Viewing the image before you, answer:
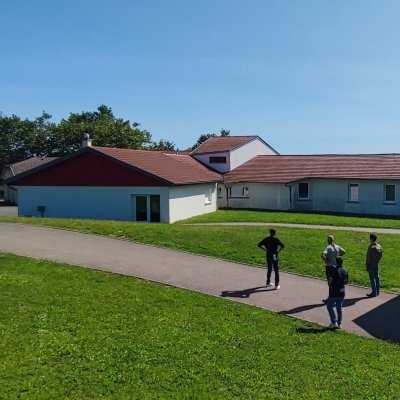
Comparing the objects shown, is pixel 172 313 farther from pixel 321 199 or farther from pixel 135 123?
pixel 135 123

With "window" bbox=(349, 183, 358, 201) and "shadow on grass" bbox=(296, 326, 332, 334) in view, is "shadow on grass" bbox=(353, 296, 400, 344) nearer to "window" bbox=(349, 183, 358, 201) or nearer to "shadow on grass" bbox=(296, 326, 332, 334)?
"shadow on grass" bbox=(296, 326, 332, 334)

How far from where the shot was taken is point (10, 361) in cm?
796

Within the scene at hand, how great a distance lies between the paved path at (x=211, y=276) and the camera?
11.9 m

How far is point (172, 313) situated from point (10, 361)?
383 cm

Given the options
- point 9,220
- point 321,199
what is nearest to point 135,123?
point 321,199

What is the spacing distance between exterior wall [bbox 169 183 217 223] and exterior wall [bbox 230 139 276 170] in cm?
576

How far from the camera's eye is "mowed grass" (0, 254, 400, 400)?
7.49 m

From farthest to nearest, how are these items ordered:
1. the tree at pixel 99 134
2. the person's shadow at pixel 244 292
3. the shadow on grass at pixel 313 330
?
1. the tree at pixel 99 134
2. the person's shadow at pixel 244 292
3. the shadow on grass at pixel 313 330

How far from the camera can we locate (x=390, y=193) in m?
34.6

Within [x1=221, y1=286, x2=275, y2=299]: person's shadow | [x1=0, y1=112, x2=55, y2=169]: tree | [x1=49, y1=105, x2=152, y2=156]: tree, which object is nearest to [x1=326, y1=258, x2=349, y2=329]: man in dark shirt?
[x1=221, y1=286, x2=275, y2=299]: person's shadow

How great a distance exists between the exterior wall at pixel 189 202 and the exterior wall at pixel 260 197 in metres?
2.94

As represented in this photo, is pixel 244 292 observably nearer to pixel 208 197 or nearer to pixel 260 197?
pixel 208 197

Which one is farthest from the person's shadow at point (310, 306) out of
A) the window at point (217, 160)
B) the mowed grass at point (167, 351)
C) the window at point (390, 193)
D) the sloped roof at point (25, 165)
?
the sloped roof at point (25, 165)

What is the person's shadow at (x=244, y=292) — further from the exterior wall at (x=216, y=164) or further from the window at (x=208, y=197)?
the exterior wall at (x=216, y=164)
